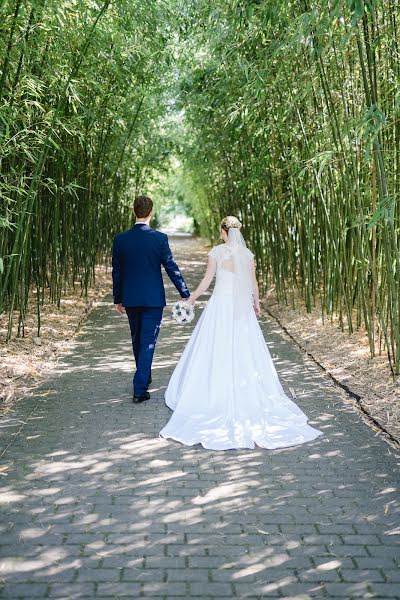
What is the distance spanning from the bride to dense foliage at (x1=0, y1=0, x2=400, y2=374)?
857 mm

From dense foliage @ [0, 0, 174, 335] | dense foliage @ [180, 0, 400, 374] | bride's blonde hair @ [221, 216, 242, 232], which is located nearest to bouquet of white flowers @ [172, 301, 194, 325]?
bride's blonde hair @ [221, 216, 242, 232]

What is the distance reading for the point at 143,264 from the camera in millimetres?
4328

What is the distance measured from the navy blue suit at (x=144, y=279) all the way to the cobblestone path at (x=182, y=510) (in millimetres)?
339

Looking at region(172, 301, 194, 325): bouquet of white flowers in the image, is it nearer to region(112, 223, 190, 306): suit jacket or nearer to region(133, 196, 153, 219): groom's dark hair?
region(112, 223, 190, 306): suit jacket

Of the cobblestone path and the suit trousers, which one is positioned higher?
the suit trousers

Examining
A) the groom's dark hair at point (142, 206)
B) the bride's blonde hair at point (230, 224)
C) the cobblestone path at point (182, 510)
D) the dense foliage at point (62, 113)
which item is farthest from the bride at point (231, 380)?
the dense foliage at point (62, 113)

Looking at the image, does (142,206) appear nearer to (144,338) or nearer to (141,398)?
(144,338)

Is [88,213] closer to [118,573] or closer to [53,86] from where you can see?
[53,86]

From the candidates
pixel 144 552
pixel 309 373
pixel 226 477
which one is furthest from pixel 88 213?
pixel 144 552

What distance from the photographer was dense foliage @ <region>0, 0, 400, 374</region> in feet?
15.0

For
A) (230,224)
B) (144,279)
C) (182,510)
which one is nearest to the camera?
(182,510)

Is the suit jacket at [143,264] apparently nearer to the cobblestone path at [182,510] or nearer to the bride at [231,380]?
the bride at [231,380]

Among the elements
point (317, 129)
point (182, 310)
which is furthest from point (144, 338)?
point (317, 129)

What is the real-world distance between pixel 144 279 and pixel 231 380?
834 millimetres
